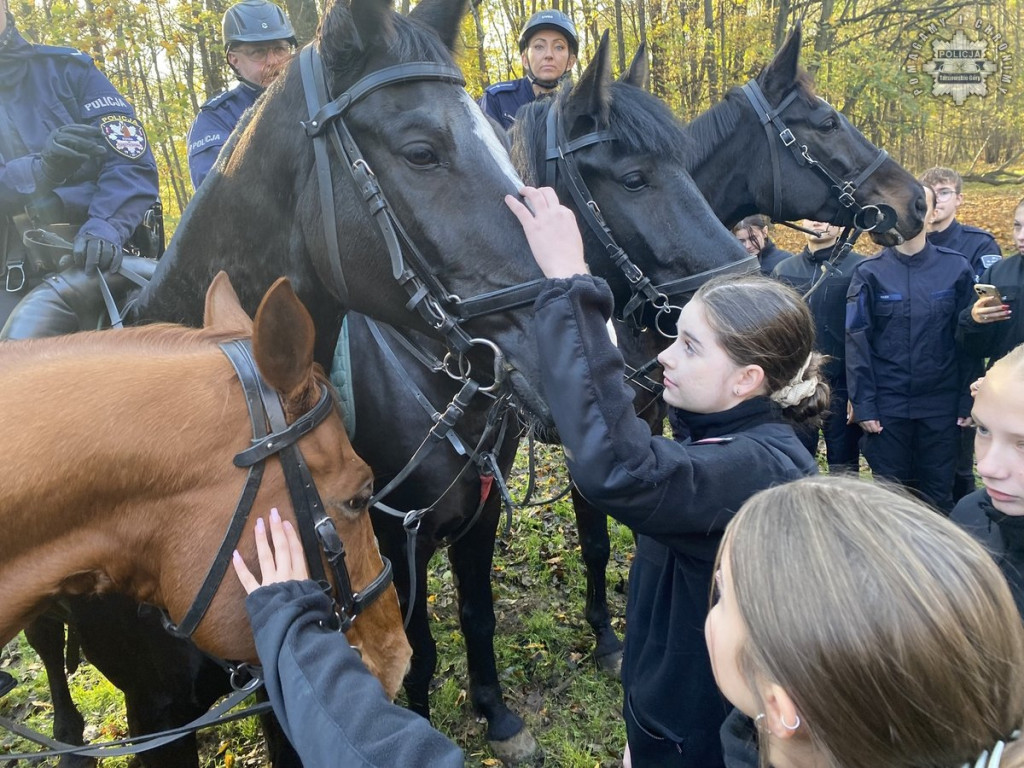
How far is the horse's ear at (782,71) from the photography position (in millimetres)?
4242

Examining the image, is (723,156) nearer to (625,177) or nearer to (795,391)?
(625,177)

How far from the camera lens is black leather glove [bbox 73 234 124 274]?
2635 mm

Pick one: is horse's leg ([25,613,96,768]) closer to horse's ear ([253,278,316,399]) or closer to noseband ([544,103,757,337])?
horse's ear ([253,278,316,399])

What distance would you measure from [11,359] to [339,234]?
0.94 metres

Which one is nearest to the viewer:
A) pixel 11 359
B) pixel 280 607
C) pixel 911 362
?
pixel 280 607

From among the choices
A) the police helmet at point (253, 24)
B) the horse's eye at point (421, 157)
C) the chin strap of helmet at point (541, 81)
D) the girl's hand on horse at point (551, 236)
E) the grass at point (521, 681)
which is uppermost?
the police helmet at point (253, 24)

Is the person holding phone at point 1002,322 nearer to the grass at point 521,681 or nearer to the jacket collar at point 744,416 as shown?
the grass at point 521,681

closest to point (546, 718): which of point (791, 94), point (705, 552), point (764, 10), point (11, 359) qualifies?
point (705, 552)

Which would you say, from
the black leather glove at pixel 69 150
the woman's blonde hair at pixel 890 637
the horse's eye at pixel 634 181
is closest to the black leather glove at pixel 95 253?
the black leather glove at pixel 69 150

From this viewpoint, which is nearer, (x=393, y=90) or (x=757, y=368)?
(x=757, y=368)

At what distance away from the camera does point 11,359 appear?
1.58m

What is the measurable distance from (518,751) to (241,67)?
13.1 ft

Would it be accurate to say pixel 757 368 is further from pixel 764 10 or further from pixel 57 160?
pixel 764 10

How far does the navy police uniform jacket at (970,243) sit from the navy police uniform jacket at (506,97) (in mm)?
3485
